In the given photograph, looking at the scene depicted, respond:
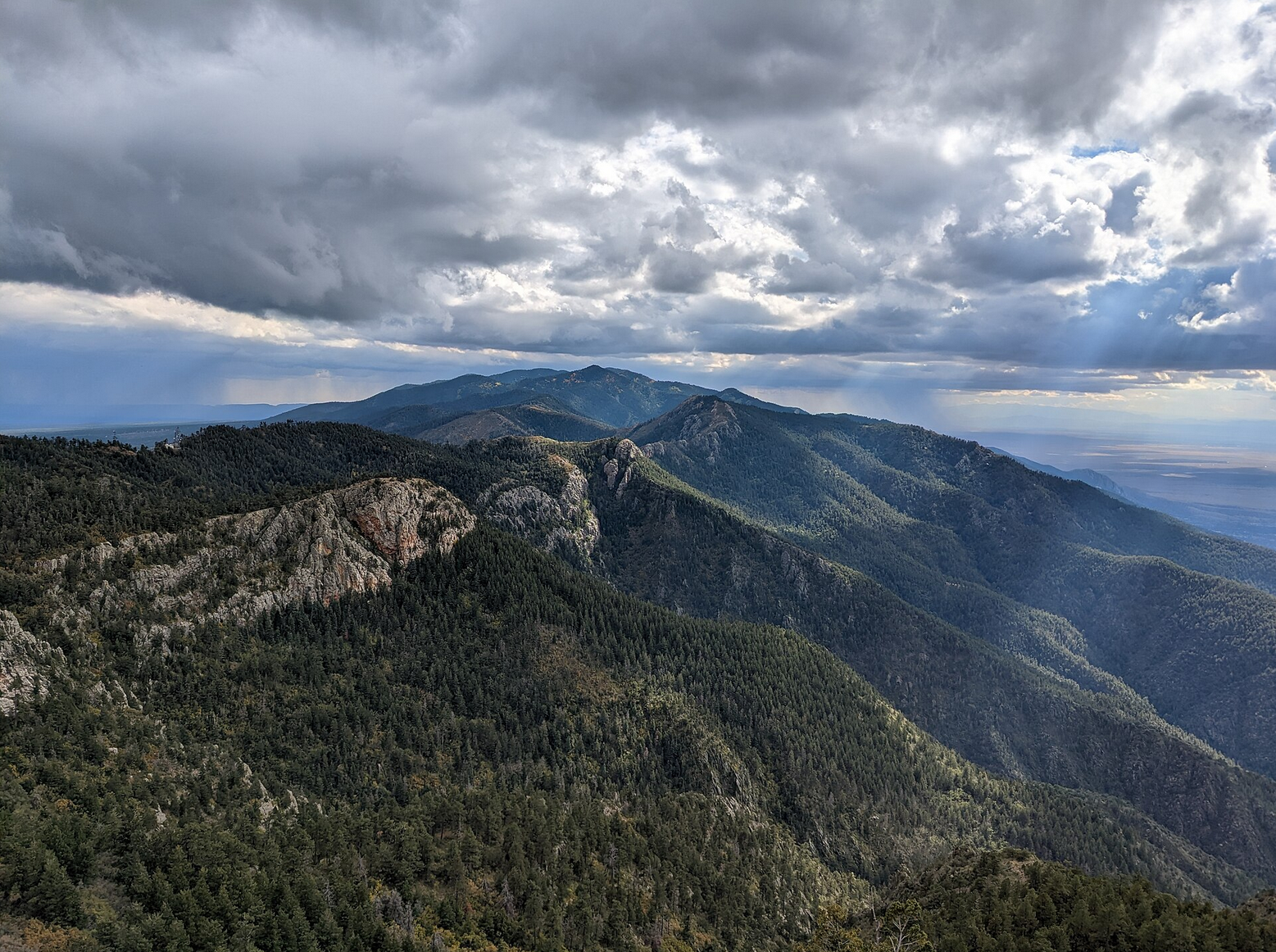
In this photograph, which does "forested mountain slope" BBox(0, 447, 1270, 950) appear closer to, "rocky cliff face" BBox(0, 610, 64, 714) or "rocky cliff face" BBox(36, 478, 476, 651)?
"rocky cliff face" BBox(36, 478, 476, 651)

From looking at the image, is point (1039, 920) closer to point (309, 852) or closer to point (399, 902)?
point (399, 902)

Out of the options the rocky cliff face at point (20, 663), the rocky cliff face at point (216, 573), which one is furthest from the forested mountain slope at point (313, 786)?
the rocky cliff face at point (20, 663)

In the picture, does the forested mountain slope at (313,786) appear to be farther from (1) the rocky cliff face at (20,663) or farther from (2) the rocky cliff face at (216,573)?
(1) the rocky cliff face at (20,663)

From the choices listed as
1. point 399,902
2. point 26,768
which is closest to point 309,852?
point 399,902

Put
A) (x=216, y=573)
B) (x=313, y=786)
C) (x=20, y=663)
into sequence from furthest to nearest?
(x=216, y=573) → (x=313, y=786) → (x=20, y=663)

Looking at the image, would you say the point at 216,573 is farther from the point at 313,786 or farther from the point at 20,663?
the point at 313,786

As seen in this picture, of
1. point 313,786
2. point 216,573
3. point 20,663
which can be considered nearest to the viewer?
point 20,663

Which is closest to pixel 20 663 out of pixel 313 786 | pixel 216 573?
pixel 216 573

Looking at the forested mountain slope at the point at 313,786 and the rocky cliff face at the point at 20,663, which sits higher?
the rocky cliff face at the point at 20,663

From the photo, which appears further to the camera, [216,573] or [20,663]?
[216,573]
